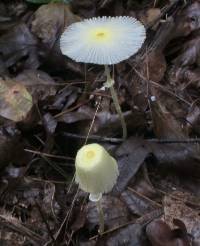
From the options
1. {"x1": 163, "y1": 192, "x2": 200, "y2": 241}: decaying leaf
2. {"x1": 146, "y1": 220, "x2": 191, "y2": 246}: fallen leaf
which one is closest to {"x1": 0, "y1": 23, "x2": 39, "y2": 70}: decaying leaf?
{"x1": 163, "y1": 192, "x2": 200, "y2": 241}: decaying leaf

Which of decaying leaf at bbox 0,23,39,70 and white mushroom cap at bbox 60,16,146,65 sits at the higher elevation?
white mushroom cap at bbox 60,16,146,65

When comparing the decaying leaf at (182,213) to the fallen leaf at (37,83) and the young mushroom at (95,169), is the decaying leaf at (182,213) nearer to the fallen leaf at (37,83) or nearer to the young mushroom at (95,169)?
the young mushroom at (95,169)

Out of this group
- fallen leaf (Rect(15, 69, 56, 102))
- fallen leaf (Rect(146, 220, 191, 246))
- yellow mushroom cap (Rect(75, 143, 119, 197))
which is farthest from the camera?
fallen leaf (Rect(15, 69, 56, 102))

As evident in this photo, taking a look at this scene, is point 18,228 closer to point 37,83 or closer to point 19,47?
point 37,83

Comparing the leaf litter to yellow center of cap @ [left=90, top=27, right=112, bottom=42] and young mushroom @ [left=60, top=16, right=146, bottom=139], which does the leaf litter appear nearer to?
→ young mushroom @ [left=60, top=16, right=146, bottom=139]

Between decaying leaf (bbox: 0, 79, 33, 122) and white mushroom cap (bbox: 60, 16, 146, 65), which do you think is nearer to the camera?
white mushroom cap (bbox: 60, 16, 146, 65)

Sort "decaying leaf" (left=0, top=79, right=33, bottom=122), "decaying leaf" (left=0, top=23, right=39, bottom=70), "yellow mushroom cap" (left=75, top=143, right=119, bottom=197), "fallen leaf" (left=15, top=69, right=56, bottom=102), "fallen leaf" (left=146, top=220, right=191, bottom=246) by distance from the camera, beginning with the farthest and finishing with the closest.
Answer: "decaying leaf" (left=0, top=23, right=39, bottom=70) → "fallen leaf" (left=15, top=69, right=56, bottom=102) → "decaying leaf" (left=0, top=79, right=33, bottom=122) → "fallen leaf" (left=146, top=220, right=191, bottom=246) → "yellow mushroom cap" (left=75, top=143, right=119, bottom=197)

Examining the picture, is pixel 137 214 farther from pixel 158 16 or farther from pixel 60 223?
pixel 158 16

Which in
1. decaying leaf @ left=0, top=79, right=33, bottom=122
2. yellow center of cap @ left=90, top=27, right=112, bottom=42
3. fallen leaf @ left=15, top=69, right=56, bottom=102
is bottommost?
fallen leaf @ left=15, top=69, right=56, bottom=102
